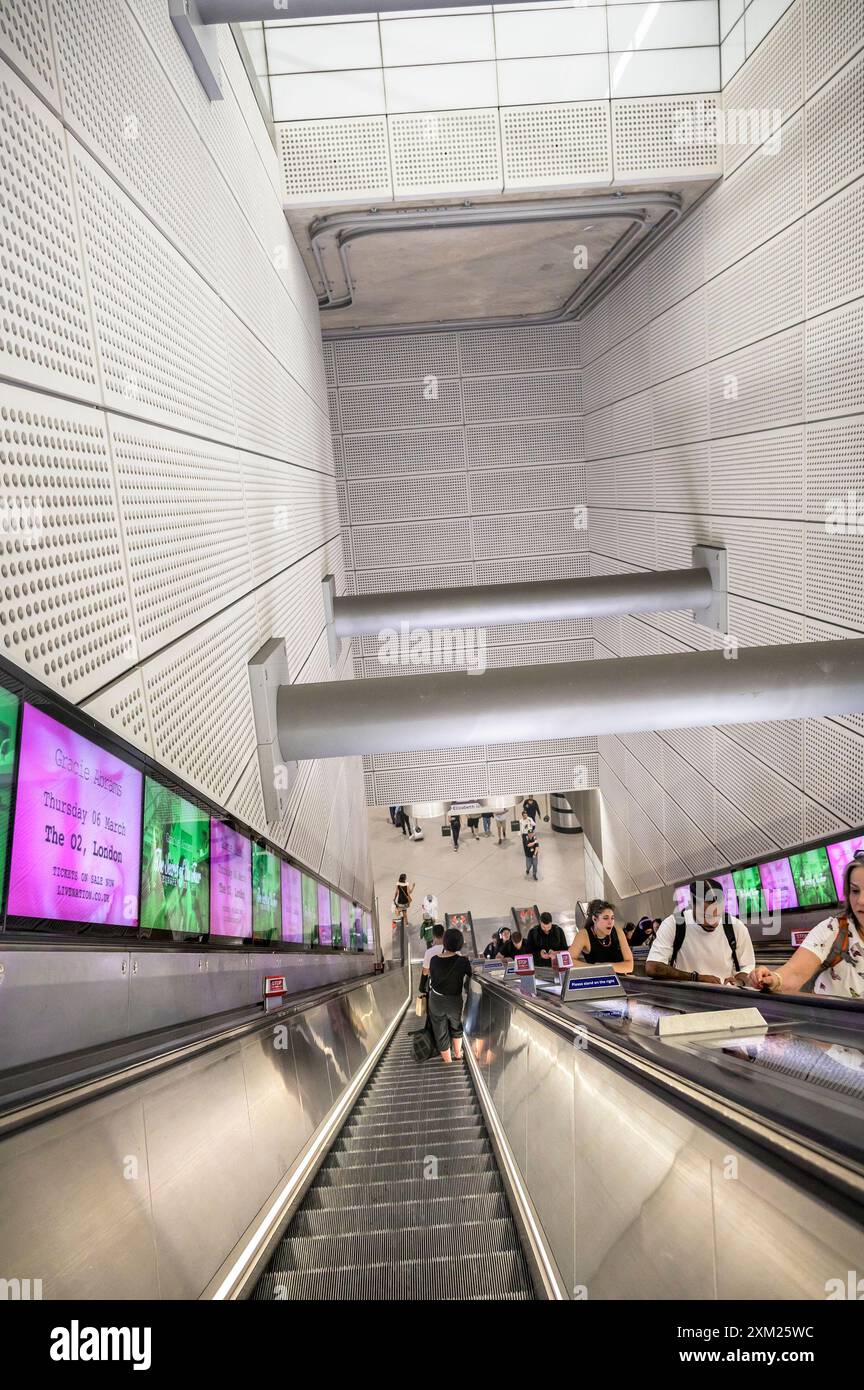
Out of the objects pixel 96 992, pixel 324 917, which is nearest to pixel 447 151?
pixel 324 917

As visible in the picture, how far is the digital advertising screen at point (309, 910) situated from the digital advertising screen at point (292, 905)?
27 cm

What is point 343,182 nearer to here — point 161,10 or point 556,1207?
point 161,10

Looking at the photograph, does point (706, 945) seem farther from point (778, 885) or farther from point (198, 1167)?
point (198, 1167)

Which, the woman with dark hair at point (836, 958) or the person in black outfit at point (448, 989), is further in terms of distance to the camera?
the person in black outfit at point (448, 989)

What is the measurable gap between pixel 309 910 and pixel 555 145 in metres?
8.40

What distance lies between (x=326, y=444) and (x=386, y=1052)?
29.3ft

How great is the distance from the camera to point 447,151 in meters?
9.57

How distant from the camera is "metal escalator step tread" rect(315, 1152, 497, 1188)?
3996 millimetres

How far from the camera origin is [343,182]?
31.6ft

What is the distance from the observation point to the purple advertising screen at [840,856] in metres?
7.04

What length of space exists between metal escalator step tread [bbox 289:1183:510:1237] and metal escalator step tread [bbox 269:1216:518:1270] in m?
0.10

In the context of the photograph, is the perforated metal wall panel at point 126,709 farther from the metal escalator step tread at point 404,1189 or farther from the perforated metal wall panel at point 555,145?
the perforated metal wall panel at point 555,145

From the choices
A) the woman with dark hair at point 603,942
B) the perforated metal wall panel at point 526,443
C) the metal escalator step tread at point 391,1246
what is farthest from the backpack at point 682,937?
the perforated metal wall panel at point 526,443
